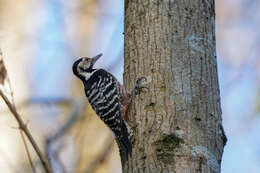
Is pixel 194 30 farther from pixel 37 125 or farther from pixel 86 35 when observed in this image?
pixel 86 35

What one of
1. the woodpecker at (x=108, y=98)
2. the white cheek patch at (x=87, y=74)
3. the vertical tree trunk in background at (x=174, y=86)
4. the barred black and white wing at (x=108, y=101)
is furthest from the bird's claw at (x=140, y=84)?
the white cheek patch at (x=87, y=74)

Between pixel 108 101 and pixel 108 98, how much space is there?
4cm

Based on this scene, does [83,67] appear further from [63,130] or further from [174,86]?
[174,86]

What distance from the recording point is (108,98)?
17.2ft

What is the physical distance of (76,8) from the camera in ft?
33.9

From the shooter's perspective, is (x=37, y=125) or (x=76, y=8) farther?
(x=76, y=8)

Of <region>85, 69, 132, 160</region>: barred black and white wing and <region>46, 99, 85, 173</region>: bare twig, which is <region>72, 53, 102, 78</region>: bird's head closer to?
<region>85, 69, 132, 160</region>: barred black and white wing

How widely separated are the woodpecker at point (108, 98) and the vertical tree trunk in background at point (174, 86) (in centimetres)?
19

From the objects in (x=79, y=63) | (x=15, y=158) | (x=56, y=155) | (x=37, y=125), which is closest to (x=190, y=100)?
(x=56, y=155)

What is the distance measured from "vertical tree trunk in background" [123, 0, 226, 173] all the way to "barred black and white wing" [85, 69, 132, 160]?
268 mm

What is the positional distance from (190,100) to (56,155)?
1.11m

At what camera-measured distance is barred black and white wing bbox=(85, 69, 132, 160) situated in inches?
172

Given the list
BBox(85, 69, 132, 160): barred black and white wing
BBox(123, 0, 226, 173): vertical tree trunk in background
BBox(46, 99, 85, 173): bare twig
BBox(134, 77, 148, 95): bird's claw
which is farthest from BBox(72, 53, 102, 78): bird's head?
BBox(134, 77, 148, 95): bird's claw

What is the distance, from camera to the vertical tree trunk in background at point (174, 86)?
3662 millimetres
